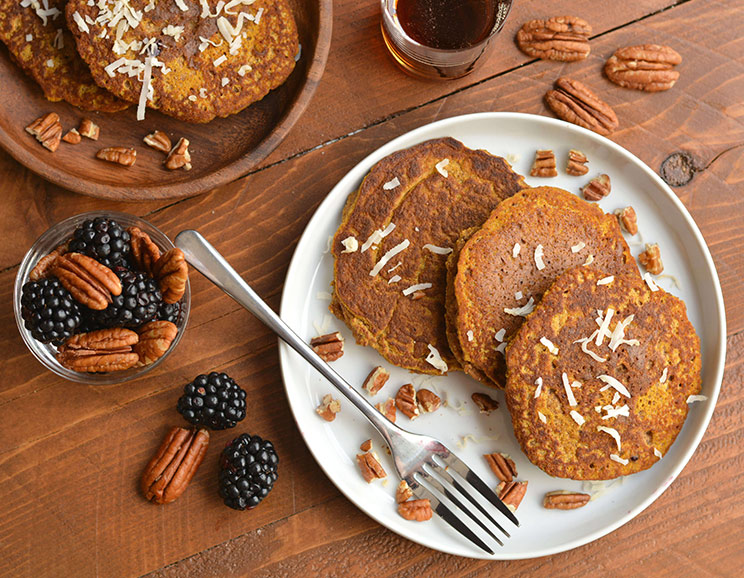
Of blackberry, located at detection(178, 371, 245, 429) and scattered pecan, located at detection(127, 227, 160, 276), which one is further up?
scattered pecan, located at detection(127, 227, 160, 276)

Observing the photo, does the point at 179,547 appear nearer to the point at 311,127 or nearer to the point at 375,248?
the point at 375,248

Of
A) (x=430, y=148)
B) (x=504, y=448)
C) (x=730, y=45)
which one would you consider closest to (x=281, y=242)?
(x=430, y=148)

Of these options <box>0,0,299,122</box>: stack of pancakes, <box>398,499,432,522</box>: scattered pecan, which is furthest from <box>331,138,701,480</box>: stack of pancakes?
<box>0,0,299,122</box>: stack of pancakes

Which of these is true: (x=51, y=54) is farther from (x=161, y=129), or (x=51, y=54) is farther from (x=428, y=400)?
(x=428, y=400)

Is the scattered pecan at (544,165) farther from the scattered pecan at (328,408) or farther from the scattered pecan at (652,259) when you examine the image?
the scattered pecan at (328,408)

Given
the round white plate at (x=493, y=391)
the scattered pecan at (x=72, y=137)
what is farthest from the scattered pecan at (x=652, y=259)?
the scattered pecan at (x=72, y=137)

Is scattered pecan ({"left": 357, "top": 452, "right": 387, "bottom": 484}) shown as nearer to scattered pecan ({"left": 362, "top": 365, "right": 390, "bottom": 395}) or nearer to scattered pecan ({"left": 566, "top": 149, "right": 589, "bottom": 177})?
scattered pecan ({"left": 362, "top": 365, "right": 390, "bottom": 395})
